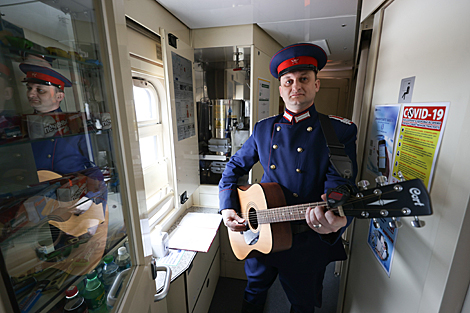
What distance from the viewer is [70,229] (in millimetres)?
729

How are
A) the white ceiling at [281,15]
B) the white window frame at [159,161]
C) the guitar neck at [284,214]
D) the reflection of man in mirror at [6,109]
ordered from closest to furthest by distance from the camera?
the reflection of man in mirror at [6,109] → the guitar neck at [284,214] → the white ceiling at [281,15] → the white window frame at [159,161]

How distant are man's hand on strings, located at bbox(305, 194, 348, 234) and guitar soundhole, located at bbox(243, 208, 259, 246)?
1.59ft

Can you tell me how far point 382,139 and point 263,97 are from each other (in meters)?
1.70

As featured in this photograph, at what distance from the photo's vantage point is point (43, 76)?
62 centimetres

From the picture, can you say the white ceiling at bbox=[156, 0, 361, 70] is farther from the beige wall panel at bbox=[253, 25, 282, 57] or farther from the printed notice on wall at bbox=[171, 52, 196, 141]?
the printed notice on wall at bbox=[171, 52, 196, 141]

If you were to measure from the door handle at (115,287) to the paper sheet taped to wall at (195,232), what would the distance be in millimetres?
1127

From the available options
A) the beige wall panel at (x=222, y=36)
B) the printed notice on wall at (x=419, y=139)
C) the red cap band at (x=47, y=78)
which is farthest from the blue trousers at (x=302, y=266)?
the beige wall panel at (x=222, y=36)

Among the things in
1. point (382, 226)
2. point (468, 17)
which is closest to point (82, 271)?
point (382, 226)

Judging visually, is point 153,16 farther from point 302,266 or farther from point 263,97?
point 302,266

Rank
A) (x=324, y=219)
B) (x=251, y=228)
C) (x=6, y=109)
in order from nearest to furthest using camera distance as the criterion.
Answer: (x=6, y=109), (x=324, y=219), (x=251, y=228)

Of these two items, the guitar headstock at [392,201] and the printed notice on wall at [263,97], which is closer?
the guitar headstock at [392,201]

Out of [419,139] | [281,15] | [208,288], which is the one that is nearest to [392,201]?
[419,139]

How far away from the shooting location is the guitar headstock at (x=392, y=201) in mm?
763

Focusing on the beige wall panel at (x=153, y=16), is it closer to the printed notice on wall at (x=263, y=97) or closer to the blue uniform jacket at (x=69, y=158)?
the printed notice on wall at (x=263, y=97)
